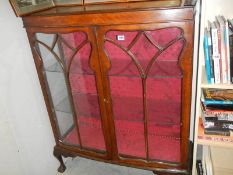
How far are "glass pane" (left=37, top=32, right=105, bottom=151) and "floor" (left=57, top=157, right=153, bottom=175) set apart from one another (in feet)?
1.14

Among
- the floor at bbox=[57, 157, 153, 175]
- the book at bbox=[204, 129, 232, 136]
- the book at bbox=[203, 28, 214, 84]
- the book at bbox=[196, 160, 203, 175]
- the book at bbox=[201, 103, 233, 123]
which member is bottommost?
the floor at bbox=[57, 157, 153, 175]

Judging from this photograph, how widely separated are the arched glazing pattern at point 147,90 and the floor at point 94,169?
0.40m

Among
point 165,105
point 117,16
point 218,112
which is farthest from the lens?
point 165,105

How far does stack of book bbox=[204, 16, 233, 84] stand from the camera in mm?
1159

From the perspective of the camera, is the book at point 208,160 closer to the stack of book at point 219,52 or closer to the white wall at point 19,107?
the stack of book at point 219,52

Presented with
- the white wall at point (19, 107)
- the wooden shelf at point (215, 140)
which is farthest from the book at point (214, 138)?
the white wall at point (19, 107)

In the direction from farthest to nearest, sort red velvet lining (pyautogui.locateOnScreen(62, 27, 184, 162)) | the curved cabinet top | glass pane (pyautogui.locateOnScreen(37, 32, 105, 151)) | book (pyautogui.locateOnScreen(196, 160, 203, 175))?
1. book (pyautogui.locateOnScreen(196, 160, 203, 175))
2. glass pane (pyautogui.locateOnScreen(37, 32, 105, 151))
3. red velvet lining (pyautogui.locateOnScreen(62, 27, 184, 162))
4. the curved cabinet top

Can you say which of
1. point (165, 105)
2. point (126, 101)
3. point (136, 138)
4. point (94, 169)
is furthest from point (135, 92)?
point (94, 169)

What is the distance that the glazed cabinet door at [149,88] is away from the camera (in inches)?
48.1

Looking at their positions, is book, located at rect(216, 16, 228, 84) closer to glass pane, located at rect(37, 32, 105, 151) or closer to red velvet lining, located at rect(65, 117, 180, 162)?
red velvet lining, located at rect(65, 117, 180, 162)

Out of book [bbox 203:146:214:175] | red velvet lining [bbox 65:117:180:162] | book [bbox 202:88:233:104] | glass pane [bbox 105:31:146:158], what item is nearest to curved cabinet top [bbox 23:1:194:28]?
glass pane [bbox 105:31:146:158]

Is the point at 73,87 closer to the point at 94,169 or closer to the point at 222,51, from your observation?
the point at 94,169

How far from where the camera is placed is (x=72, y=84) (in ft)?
5.12

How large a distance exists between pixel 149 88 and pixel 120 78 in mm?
184
